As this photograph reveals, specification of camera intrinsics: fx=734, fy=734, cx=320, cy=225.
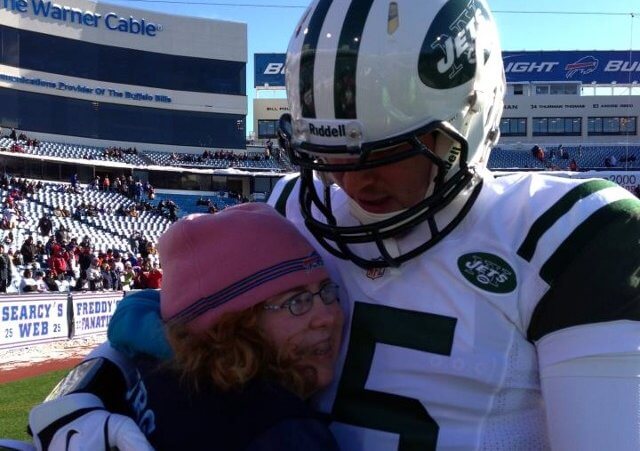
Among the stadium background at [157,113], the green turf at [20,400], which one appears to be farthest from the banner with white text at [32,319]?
the stadium background at [157,113]

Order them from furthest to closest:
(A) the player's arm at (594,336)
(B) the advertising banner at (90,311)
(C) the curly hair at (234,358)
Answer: (B) the advertising banner at (90,311) < (C) the curly hair at (234,358) < (A) the player's arm at (594,336)

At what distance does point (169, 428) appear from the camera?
1355 mm

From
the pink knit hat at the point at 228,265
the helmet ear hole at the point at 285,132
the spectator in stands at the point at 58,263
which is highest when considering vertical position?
the helmet ear hole at the point at 285,132

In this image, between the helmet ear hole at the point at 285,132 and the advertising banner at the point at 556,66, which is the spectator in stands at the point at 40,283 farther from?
the advertising banner at the point at 556,66

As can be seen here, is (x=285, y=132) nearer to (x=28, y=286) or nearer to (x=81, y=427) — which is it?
(x=81, y=427)

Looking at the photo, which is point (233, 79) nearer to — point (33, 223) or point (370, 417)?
point (33, 223)

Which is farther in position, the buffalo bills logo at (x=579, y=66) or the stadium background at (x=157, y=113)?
the buffalo bills logo at (x=579, y=66)

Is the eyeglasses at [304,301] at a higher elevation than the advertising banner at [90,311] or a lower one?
higher

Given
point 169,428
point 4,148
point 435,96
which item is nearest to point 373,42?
point 435,96

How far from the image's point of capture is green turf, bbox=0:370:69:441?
6082 millimetres

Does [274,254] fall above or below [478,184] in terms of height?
below

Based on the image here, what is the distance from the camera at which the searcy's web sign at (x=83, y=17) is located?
3628 centimetres

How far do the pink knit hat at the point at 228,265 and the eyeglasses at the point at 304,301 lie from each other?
0.08ft

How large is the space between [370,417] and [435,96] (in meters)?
0.66
